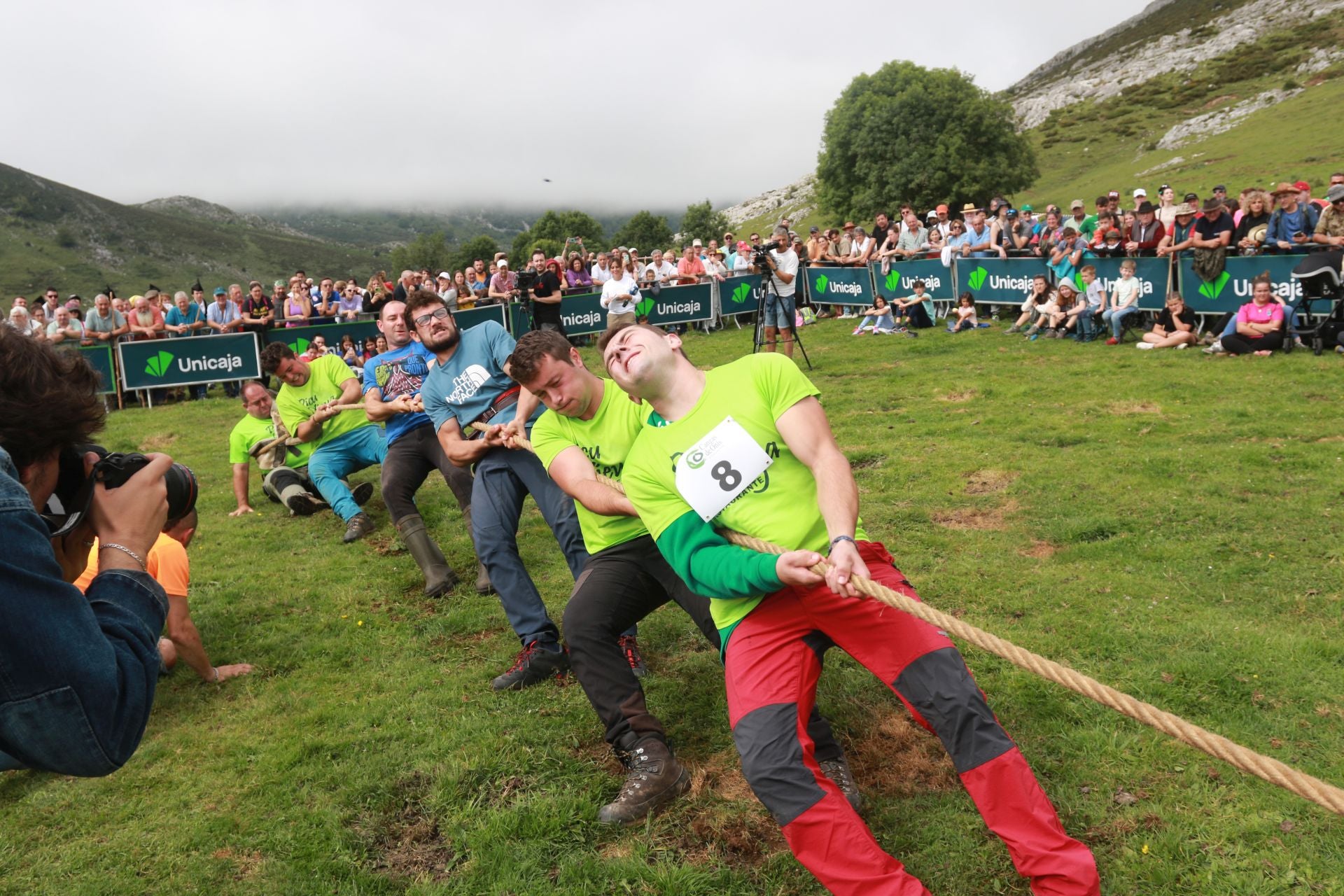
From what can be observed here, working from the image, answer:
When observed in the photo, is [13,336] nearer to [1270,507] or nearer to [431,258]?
[1270,507]

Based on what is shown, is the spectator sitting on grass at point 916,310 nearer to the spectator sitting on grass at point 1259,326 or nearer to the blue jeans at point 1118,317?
the blue jeans at point 1118,317

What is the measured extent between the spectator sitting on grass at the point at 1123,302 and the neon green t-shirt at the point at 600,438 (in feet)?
36.8

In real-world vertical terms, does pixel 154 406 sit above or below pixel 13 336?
below

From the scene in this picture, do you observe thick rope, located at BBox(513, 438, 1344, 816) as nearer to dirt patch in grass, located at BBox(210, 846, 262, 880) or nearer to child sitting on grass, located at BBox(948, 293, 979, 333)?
dirt patch in grass, located at BBox(210, 846, 262, 880)

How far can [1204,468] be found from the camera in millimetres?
7398

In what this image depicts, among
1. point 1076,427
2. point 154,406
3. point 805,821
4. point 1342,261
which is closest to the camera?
point 805,821

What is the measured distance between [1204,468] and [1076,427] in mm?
1666

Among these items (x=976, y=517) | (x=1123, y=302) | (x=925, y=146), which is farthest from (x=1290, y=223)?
(x=925, y=146)

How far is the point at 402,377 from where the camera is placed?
788 cm

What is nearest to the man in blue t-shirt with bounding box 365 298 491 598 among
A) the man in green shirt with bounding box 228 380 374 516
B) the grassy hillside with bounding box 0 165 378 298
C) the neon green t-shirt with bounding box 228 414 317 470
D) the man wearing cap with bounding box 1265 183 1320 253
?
the man in green shirt with bounding box 228 380 374 516

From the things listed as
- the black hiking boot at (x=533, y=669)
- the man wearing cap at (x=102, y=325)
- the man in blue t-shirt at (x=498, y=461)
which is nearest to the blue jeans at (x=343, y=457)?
the man in blue t-shirt at (x=498, y=461)

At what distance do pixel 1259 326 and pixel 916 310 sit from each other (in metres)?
6.48

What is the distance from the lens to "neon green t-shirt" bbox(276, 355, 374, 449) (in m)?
9.02

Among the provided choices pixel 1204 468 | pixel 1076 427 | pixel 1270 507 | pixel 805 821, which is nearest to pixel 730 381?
pixel 805 821
